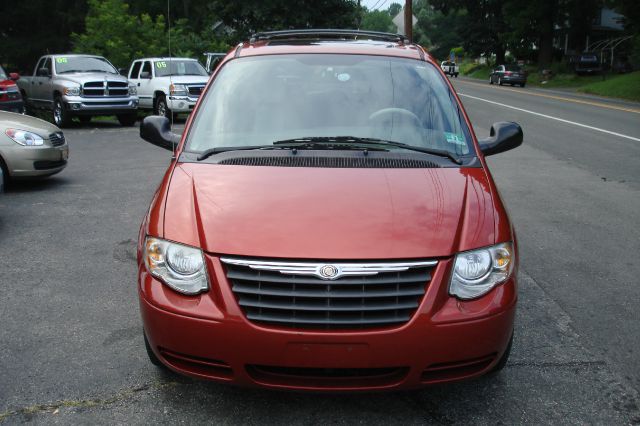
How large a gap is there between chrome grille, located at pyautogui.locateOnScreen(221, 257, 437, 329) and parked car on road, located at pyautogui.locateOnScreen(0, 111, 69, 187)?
6842 millimetres

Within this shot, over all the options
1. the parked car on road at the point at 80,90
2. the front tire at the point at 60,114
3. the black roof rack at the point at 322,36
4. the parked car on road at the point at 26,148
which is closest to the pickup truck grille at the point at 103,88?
the parked car on road at the point at 80,90

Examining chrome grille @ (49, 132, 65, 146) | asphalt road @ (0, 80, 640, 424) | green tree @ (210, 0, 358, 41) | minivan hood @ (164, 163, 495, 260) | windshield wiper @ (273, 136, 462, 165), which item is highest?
green tree @ (210, 0, 358, 41)

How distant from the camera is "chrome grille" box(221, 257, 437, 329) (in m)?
2.89

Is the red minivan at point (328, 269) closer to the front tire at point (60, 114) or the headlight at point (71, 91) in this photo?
the headlight at point (71, 91)

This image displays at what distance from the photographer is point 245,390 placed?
3490 millimetres

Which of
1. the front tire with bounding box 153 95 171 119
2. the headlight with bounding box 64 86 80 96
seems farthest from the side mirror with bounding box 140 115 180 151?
the front tire with bounding box 153 95 171 119

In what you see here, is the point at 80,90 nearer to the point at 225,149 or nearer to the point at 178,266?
the point at 225,149

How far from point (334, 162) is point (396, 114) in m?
0.73

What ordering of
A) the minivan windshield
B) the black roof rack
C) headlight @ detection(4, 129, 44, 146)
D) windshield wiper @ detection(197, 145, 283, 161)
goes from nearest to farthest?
windshield wiper @ detection(197, 145, 283, 161) < the minivan windshield < the black roof rack < headlight @ detection(4, 129, 44, 146)

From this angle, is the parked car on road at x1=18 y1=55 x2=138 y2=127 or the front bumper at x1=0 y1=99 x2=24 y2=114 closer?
the front bumper at x1=0 y1=99 x2=24 y2=114

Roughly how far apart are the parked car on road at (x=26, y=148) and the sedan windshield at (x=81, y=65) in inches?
412

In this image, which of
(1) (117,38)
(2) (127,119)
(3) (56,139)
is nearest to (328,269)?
(3) (56,139)

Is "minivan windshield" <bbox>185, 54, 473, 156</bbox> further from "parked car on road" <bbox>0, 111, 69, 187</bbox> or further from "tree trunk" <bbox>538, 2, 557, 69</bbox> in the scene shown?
"tree trunk" <bbox>538, 2, 557, 69</bbox>

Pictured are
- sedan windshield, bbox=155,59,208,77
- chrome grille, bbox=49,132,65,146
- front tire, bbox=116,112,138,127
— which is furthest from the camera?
sedan windshield, bbox=155,59,208,77
